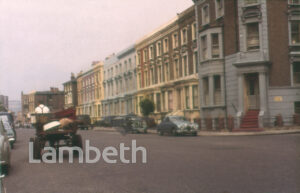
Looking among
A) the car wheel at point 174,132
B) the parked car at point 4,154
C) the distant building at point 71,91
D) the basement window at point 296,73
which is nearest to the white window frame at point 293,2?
the basement window at point 296,73

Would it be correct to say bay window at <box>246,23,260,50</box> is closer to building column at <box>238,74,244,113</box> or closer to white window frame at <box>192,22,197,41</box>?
building column at <box>238,74,244,113</box>

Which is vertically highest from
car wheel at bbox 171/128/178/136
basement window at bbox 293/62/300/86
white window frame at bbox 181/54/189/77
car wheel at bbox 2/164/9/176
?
white window frame at bbox 181/54/189/77

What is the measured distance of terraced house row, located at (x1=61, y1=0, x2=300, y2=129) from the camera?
31703 mm

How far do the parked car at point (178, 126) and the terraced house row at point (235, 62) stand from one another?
4.18m

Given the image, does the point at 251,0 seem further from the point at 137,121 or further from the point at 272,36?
the point at 137,121

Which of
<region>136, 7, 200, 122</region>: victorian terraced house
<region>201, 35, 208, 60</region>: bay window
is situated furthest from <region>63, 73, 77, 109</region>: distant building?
<region>201, 35, 208, 60</region>: bay window

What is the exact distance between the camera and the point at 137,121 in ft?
130

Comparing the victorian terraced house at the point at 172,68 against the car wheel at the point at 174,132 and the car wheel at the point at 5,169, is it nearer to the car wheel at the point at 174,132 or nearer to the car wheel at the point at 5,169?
the car wheel at the point at 174,132

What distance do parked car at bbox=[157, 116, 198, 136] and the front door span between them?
19.2ft

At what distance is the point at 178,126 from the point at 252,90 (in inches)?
285

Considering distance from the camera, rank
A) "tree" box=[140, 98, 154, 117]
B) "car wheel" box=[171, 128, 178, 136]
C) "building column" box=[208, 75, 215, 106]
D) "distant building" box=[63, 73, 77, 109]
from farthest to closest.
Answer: "distant building" box=[63, 73, 77, 109], "tree" box=[140, 98, 154, 117], "building column" box=[208, 75, 215, 106], "car wheel" box=[171, 128, 178, 136]

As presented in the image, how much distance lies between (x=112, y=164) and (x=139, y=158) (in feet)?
5.52

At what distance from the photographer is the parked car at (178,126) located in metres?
29.6

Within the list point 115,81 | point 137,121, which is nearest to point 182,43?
point 137,121
